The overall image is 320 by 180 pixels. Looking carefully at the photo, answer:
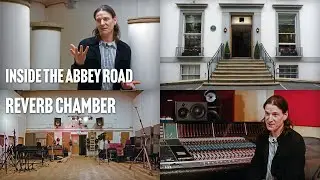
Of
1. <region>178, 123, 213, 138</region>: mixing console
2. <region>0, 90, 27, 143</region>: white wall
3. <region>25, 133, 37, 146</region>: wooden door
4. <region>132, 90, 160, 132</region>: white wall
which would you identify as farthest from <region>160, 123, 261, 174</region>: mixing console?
<region>0, 90, 27, 143</region>: white wall

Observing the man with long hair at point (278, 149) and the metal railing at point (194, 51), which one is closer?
the man with long hair at point (278, 149)

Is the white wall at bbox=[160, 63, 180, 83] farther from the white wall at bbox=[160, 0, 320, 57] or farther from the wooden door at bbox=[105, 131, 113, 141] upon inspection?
the wooden door at bbox=[105, 131, 113, 141]

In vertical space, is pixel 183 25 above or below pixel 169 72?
above

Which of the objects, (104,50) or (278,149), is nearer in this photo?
(278,149)

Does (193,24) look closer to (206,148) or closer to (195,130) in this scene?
(195,130)

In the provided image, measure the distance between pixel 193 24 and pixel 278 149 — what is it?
1.03 metres

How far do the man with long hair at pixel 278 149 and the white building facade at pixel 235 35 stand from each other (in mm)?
259

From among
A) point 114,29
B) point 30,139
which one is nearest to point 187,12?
point 114,29

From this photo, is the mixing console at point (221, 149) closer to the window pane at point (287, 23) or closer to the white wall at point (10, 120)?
the window pane at point (287, 23)

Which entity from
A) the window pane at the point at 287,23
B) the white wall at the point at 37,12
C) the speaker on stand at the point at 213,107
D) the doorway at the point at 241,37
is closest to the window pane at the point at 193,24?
the doorway at the point at 241,37

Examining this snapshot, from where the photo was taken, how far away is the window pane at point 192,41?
358cm

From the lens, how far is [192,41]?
359 centimetres

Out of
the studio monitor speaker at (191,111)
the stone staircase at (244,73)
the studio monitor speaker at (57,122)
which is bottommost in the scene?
the studio monitor speaker at (57,122)

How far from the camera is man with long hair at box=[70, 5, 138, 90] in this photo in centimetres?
361
